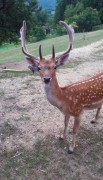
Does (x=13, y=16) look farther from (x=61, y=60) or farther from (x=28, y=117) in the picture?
(x=61, y=60)

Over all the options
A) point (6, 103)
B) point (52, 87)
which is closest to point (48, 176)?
point (52, 87)

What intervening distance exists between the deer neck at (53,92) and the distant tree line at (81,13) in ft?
121

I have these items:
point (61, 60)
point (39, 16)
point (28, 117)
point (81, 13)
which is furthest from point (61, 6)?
point (61, 60)

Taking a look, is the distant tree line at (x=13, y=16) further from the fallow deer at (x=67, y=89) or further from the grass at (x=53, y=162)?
the grass at (x=53, y=162)

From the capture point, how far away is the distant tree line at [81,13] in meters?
45.2

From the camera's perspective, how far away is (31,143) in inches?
271

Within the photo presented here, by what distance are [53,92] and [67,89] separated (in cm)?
48

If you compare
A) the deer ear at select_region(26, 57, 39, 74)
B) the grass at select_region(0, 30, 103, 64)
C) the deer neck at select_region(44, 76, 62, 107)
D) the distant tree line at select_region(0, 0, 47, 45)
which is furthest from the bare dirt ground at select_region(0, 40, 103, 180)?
the grass at select_region(0, 30, 103, 64)

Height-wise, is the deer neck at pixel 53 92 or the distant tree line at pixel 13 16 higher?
the deer neck at pixel 53 92

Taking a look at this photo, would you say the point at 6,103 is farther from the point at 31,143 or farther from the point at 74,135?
the point at 74,135

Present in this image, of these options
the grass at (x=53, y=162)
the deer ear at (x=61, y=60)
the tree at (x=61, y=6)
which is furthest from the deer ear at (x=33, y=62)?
the tree at (x=61, y=6)

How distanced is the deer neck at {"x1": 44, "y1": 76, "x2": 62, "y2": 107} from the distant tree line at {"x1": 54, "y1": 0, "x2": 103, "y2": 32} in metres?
36.7

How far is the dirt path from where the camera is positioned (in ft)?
23.2

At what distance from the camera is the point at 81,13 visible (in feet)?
156
